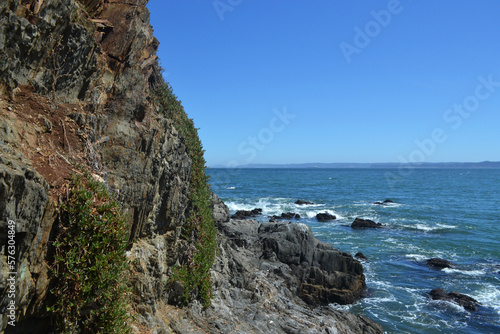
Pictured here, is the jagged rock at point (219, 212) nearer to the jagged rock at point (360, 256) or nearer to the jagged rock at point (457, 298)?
the jagged rock at point (360, 256)

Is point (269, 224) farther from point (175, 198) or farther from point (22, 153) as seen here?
point (22, 153)

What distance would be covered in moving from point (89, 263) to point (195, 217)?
656 centimetres

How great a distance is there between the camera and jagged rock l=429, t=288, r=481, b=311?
19920 millimetres

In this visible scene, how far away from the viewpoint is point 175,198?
11961mm

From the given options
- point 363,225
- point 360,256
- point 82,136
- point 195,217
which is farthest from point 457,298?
point 82,136

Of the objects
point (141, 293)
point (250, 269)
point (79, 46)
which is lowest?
point (250, 269)

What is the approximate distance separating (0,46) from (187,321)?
8.61 metres

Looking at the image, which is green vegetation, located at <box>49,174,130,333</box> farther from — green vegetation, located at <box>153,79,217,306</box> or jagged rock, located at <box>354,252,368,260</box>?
jagged rock, located at <box>354,252,368,260</box>

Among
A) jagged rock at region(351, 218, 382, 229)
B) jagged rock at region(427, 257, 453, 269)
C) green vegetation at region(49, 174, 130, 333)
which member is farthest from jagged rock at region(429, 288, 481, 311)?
green vegetation at region(49, 174, 130, 333)

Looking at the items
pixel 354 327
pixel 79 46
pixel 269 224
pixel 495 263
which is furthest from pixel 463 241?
pixel 79 46

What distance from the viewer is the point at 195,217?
43.4 feet

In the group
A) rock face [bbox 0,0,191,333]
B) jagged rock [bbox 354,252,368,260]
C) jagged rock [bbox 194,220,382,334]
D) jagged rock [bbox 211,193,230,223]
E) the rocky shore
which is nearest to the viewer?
rock face [bbox 0,0,191,333]

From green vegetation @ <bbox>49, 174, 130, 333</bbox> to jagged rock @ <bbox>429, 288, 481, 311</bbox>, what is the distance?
65.5ft

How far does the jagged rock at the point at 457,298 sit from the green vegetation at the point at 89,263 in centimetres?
1998
